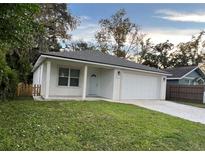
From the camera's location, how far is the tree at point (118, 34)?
3678cm

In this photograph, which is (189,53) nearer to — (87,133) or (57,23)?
(57,23)

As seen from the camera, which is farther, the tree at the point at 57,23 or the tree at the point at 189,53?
the tree at the point at 189,53

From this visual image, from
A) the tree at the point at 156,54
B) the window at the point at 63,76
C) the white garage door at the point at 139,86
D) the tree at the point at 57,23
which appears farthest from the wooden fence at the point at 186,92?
the tree at the point at 156,54

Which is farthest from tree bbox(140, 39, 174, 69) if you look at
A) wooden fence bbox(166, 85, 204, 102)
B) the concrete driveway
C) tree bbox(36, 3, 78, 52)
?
the concrete driveway

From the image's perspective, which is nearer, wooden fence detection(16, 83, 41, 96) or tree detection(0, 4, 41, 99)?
tree detection(0, 4, 41, 99)

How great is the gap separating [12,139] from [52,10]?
79.2 ft

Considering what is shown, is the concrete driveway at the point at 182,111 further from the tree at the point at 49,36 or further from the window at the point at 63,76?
the tree at the point at 49,36

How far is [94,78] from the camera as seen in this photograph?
19062 millimetres

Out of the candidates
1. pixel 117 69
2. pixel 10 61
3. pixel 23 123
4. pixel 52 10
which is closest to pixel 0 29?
pixel 23 123

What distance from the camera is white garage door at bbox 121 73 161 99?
1848 cm

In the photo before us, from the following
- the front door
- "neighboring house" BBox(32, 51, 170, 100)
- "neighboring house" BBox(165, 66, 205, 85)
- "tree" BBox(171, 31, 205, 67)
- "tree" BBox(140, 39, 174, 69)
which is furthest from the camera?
"tree" BBox(171, 31, 205, 67)

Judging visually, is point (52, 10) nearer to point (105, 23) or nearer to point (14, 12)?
point (105, 23)

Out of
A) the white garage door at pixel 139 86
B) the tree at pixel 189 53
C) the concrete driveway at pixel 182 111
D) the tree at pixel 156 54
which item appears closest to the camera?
the concrete driveway at pixel 182 111

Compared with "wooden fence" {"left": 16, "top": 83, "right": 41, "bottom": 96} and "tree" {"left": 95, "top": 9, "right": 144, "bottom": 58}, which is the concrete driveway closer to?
"wooden fence" {"left": 16, "top": 83, "right": 41, "bottom": 96}
